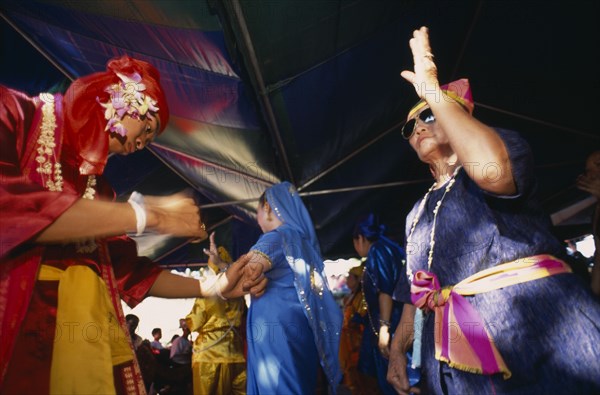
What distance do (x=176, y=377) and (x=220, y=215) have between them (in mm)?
3864

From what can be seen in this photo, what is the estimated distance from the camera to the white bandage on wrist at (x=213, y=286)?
166 cm

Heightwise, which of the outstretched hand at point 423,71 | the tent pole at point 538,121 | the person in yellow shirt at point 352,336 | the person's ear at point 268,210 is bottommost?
the person in yellow shirt at point 352,336

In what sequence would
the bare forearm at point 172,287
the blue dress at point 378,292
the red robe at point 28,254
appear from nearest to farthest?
the red robe at point 28,254
the bare forearm at point 172,287
the blue dress at point 378,292

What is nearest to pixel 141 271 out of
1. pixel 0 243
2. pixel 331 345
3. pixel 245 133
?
pixel 0 243

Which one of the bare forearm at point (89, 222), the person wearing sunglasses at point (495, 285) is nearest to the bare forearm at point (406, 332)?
the person wearing sunglasses at point (495, 285)

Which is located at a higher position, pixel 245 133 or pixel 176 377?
pixel 245 133

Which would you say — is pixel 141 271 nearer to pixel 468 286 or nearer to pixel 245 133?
pixel 468 286

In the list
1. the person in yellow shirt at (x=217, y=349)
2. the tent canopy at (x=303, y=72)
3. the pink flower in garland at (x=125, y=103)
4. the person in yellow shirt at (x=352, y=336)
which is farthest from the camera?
the person in yellow shirt at (x=352, y=336)

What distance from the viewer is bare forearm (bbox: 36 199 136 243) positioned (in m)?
1.02

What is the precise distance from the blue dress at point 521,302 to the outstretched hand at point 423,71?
27 centimetres

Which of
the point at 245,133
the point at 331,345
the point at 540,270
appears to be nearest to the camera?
the point at 540,270

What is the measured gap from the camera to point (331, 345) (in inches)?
125

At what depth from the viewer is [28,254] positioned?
1095 millimetres

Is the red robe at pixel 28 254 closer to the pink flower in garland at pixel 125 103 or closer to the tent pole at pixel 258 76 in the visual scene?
the pink flower in garland at pixel 125 103
